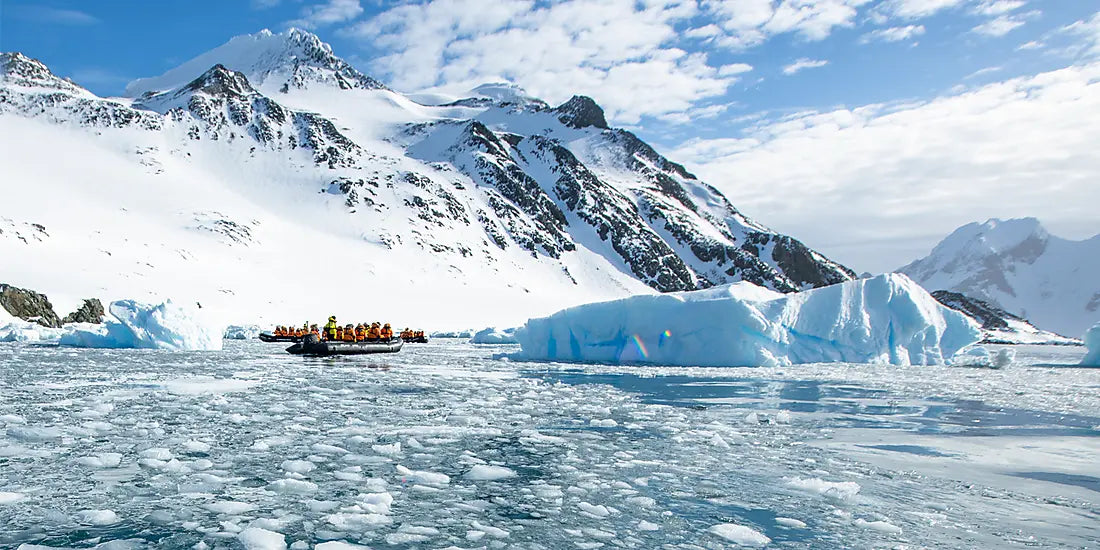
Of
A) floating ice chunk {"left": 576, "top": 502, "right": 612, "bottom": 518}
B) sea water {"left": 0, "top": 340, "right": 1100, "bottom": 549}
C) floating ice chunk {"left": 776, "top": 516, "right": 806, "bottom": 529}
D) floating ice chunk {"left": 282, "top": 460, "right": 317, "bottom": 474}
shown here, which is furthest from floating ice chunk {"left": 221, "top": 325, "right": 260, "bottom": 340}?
floating ice chunk {"left": 776, "top": 516, "right": 806, "bottom": 529}

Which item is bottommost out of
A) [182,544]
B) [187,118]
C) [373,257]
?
[182,544]

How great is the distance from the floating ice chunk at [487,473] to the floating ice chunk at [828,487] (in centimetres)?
320

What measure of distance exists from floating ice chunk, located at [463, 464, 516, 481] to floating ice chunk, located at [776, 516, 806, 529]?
2982 mm

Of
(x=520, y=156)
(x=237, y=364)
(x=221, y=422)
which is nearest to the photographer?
(x=221, y=422)

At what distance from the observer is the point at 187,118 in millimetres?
129500

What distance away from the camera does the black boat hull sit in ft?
109

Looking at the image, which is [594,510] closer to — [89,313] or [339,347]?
[339,347]

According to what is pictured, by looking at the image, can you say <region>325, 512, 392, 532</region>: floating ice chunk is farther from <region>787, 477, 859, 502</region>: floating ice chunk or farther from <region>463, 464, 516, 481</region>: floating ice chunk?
<region>787, 477, 859, 502</region>: floating ice chunk

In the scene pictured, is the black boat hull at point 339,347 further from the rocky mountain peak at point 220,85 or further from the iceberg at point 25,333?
the rocky mountain peak at point 220,85

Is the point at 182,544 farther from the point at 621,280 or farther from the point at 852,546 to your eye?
the point at 621,280

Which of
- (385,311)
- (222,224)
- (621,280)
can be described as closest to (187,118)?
(222,224)

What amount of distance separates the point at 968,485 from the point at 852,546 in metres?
3.00

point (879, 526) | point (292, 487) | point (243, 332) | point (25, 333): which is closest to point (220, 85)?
point (243, 332)

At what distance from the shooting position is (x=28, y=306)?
49.8 m
